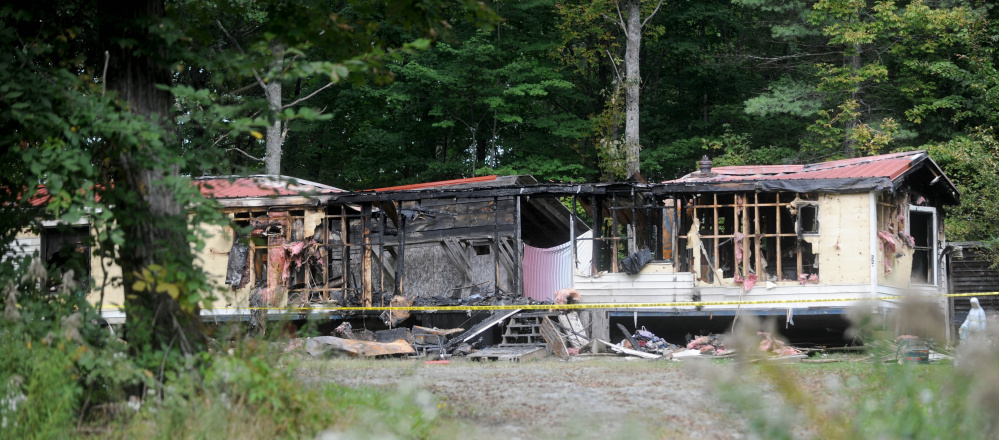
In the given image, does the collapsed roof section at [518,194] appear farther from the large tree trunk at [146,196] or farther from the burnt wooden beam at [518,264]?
the large tree trunk at [146,196]

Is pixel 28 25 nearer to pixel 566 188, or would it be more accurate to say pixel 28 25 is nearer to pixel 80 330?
pixel 80 330

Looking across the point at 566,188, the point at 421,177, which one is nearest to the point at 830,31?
the point at 566,188

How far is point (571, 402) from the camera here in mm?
8672

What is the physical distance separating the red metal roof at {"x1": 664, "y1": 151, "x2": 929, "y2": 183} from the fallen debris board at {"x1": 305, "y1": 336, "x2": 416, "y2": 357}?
25.8 feet

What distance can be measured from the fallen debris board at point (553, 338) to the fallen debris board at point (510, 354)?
24 cm

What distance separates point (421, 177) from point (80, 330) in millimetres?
28350

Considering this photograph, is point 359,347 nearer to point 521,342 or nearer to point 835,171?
point 521,342

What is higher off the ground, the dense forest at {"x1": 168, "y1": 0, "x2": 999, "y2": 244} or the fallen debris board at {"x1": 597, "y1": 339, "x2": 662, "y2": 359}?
the dense forest at {"x1": 168, "y1": 0, "x2": 999, "y2": 244}

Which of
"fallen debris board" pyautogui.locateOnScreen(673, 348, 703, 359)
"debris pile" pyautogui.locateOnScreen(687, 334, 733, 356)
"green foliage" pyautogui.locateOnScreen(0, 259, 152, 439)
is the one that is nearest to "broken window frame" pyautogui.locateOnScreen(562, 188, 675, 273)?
"debris pile" pyautogui.locateOnScreen(687, 334, 733, 356)

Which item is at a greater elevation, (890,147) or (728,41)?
(728,41)

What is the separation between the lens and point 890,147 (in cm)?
2930

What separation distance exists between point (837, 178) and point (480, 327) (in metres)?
8.15

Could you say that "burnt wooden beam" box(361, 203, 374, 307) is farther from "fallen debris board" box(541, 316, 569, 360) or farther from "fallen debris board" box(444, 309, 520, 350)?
"fallen debris board" box(541, 316, 569, 360)

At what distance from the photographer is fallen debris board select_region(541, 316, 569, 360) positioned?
18.4 meters
